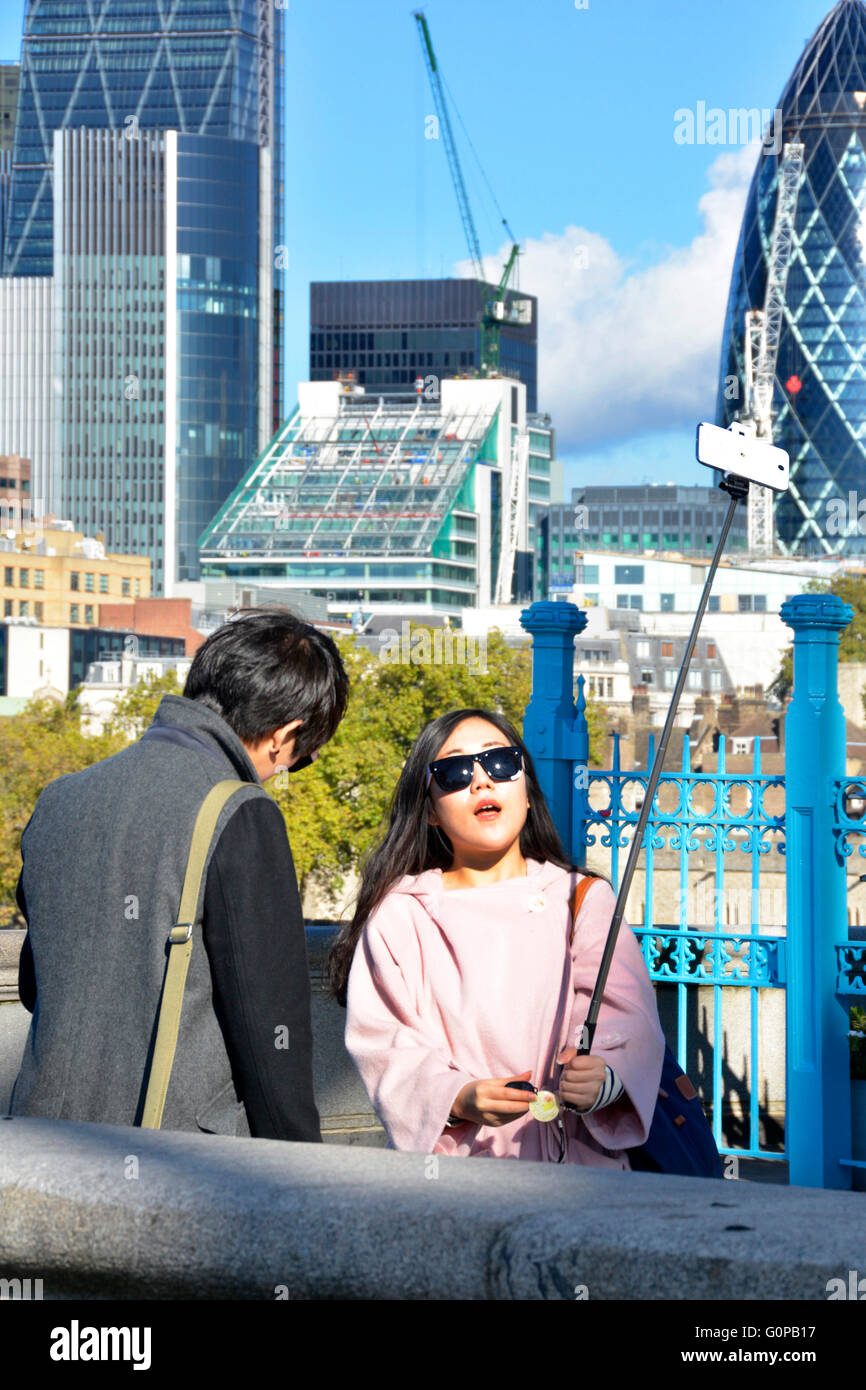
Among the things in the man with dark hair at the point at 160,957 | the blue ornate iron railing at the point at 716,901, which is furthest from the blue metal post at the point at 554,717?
the man with dark hair at the point at 160,957

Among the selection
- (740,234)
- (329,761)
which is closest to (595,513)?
(740,234)

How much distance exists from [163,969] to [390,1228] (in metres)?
1.05

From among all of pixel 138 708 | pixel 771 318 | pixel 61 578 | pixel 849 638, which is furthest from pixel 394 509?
pixel 138 708

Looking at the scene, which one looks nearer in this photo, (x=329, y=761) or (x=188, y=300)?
(x=329, y=761)

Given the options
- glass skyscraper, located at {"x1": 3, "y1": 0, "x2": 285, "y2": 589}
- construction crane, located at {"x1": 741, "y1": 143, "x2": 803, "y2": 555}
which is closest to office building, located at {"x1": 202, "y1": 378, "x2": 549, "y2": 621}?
glass skyscraper, located at {"x1": 3, "y1": 0, "x2": 285, "y2": 589}

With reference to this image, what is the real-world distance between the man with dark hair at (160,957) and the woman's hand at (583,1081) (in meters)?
0.59

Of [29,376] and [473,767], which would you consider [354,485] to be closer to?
[29,376]

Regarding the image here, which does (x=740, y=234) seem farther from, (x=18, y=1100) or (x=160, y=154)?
(x=18, y=1100)

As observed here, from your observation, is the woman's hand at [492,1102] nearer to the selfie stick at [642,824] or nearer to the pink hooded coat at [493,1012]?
the pink hooded coat at [493,1012]

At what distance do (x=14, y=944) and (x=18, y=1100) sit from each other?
3372 mm

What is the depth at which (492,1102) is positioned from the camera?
11.4 ft

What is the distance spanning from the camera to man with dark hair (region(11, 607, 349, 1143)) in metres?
3.06

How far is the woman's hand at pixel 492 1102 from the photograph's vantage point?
3.46 meters
